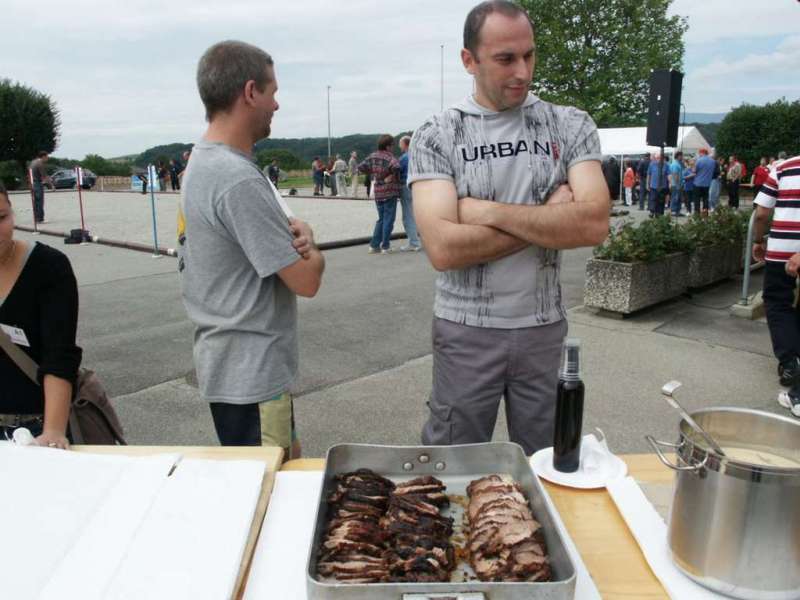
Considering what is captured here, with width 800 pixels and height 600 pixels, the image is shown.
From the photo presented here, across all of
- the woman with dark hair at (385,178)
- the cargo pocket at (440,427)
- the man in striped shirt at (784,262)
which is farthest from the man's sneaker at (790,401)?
the woman with dark hair at (385,178)

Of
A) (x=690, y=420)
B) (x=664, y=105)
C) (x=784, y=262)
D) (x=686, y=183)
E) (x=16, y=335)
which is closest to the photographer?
(x=690, y=420)

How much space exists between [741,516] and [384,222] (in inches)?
425

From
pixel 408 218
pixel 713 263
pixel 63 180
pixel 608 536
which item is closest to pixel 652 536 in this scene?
pixel 608 536

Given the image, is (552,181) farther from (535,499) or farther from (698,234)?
(698,234)

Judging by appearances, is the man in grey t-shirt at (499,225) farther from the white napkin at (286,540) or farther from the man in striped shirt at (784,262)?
the man in striped shirt at (784,262)

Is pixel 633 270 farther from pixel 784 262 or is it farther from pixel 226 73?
pixel 226 73

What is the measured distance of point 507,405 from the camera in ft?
7.54

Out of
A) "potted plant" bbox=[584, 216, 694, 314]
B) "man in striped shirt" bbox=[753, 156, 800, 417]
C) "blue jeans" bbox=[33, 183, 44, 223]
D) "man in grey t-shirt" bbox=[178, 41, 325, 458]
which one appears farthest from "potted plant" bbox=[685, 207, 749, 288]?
"blue jeans" bbox=[33, 183, 44, 223]

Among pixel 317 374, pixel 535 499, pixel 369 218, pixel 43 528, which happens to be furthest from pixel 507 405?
pixel 369 218

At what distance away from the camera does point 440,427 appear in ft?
7.50

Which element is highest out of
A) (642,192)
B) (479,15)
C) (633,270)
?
(479,15)

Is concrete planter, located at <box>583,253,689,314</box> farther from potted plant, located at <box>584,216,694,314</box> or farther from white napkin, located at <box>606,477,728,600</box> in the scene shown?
white napkin, located at <box>606,477,728,600</box>

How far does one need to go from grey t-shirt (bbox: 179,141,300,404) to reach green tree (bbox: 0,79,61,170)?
5347cm

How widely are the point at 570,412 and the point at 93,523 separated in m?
1.04
